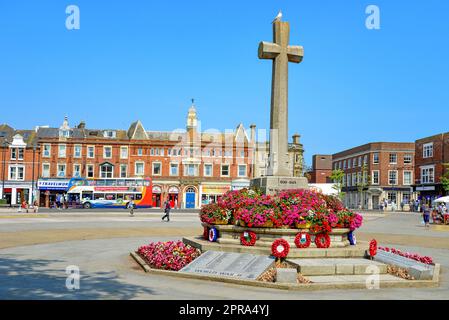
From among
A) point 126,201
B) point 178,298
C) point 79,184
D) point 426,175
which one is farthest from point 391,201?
point 178,298

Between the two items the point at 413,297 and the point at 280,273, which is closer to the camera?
the point at 413,297

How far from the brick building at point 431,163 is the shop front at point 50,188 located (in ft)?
179

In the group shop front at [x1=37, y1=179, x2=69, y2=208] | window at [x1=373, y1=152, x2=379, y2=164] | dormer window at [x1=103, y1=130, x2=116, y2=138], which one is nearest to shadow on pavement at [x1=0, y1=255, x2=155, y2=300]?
shop front at [x1=37, y1=179, x2=69, y2=208]

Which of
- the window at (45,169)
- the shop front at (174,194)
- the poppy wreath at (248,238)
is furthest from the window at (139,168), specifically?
the poppy wreath at (248,238)

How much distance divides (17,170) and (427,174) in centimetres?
6315

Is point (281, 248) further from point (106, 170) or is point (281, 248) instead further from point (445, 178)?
point (106, 170)

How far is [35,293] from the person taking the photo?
31.1 feet

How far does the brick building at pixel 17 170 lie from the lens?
7444cm

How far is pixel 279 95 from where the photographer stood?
16.1 m

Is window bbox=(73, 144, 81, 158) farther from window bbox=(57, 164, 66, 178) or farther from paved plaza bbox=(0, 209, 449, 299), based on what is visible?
paved plaza bbox=(0, 209, 449, 299)

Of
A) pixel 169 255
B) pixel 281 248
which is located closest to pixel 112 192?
pixel 169 255

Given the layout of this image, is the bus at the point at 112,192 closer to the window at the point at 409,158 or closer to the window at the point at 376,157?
the window at the point at 376,157

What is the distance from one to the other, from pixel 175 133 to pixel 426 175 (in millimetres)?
40275

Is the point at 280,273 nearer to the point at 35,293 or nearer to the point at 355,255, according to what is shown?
the point at 355,255
